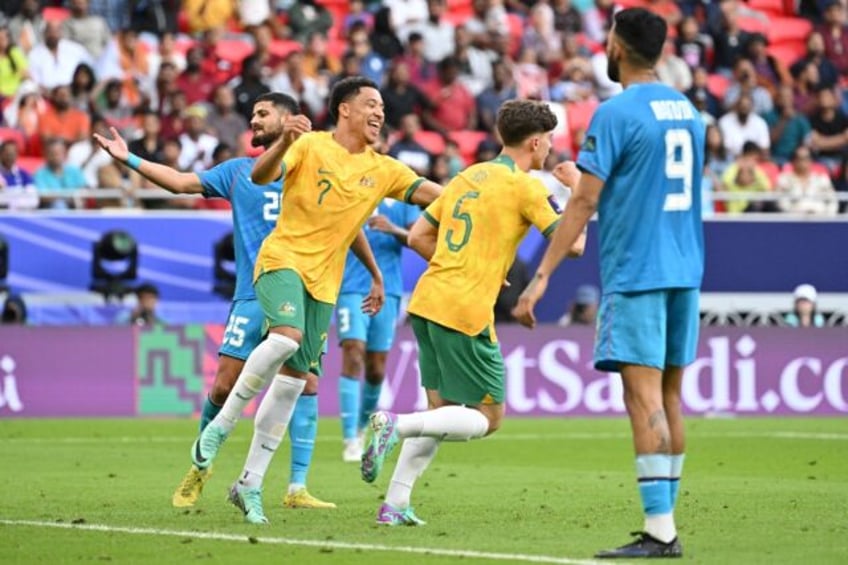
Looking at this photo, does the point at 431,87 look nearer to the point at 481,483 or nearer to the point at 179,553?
the point at 481,483

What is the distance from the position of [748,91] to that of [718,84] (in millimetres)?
1358

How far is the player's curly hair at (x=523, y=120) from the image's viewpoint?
1053cm

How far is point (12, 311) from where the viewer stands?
73.5 ft

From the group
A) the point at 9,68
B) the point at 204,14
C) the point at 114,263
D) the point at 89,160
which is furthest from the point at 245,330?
the point at 204,14

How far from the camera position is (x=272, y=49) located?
27547 mm

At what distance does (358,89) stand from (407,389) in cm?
1151

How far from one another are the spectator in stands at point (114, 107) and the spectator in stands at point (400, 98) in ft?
11.4

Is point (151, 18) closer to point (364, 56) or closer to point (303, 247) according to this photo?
point (364, 56)

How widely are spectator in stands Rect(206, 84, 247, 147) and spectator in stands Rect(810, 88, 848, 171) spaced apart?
29.1 ft

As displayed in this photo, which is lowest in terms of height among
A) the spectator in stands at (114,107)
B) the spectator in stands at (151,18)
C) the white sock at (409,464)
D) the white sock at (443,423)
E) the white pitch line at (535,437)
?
the white pitch line at (535,437)

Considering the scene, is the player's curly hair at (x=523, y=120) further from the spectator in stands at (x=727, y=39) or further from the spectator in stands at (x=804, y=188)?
the spectator in stands at (x=727, y=39)

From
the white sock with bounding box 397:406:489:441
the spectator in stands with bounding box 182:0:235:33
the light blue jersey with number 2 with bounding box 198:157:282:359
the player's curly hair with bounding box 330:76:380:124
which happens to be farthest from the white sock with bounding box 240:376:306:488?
the spectator in stands with bounding box 182:0:235:33

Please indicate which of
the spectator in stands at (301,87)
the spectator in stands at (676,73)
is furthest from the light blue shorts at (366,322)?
the spectator in stands at (676,73)

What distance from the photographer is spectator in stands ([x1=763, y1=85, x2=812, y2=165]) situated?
28344 millimetres
